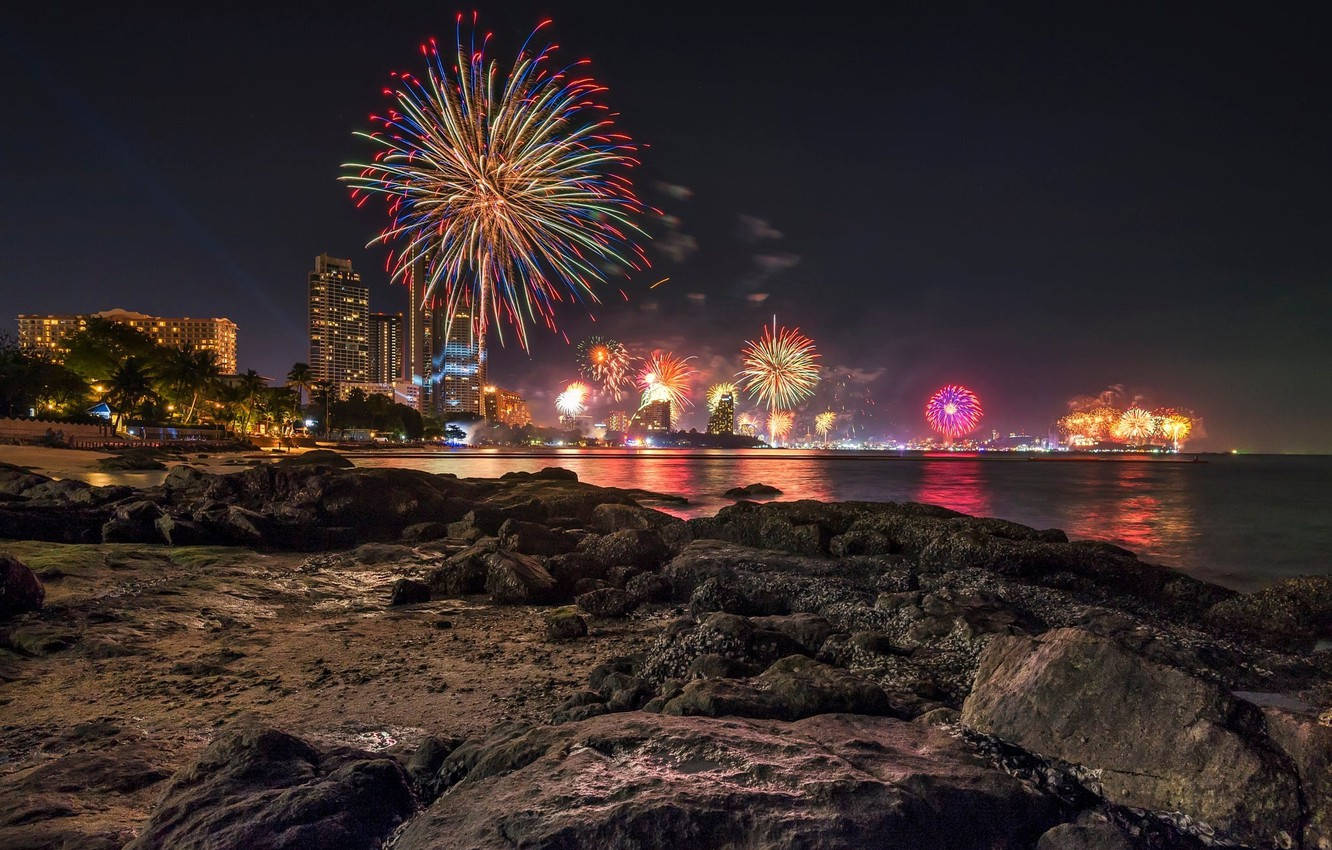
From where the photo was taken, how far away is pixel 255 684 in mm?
7793

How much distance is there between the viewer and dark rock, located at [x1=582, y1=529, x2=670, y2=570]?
14.5 m

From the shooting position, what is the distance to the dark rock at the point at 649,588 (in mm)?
11961

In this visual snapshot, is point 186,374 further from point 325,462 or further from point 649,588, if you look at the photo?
point 649,588

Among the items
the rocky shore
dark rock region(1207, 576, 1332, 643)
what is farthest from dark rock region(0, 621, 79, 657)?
dark rock region(1207, 576, 1332, 643)

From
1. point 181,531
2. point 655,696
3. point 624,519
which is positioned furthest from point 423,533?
point 655,696

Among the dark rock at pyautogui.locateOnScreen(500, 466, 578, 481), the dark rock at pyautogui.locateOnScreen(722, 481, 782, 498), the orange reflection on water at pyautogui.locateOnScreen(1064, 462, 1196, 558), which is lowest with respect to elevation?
the orange reflection on water at pyautogui.locateOnScreen(1064, 462, 1196, 558)

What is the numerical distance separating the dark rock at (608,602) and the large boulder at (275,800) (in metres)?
6.89

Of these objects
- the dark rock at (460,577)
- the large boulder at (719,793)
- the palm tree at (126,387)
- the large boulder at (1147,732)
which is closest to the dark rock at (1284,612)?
the large boulder at (1147,732)

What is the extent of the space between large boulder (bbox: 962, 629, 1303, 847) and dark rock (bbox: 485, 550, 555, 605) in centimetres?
837

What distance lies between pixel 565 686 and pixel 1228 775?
604cm

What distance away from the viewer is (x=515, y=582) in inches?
480

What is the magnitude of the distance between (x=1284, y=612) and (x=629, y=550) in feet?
38.1

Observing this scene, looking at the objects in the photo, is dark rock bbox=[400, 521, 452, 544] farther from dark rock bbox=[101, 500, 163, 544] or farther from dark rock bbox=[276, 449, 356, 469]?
dark rock bbox=[276, 449, 356, 469]

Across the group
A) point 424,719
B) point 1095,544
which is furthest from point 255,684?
point 1095,544
